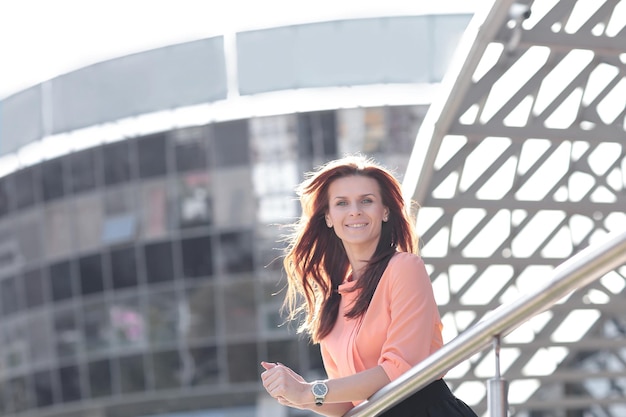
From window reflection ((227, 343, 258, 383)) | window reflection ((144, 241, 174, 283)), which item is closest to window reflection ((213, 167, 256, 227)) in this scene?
window reflection ((144, 241, 174, 283))

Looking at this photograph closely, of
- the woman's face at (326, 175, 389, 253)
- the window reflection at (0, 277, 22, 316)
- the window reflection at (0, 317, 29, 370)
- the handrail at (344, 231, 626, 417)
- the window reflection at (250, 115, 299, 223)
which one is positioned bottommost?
the handrail at (344, 231, 626, 417)

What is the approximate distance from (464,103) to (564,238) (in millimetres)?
5568

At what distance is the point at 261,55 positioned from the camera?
3409 cm

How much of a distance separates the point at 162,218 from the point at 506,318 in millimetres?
33326

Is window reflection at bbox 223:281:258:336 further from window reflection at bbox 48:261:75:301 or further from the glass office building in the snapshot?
window reflection at bbox 48:261:75:301

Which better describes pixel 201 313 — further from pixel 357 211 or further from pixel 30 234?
pixel 357 211

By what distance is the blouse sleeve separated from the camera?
15.2ft

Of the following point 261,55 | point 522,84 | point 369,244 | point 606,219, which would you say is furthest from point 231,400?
point 369,244

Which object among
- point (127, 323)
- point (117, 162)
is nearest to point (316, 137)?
point (117, 162)

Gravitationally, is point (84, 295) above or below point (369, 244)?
above

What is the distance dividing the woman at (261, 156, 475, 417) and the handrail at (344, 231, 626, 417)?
0.09m

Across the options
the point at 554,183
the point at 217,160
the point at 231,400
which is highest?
the point at 217,160

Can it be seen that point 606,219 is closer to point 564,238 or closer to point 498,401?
point 564,238

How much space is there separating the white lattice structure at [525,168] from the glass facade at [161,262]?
15099 millimetres
